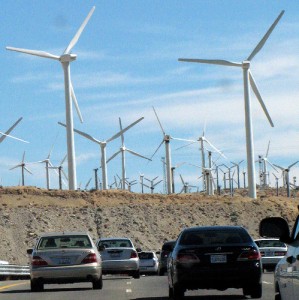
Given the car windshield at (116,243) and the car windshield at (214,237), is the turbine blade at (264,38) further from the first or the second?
the car windshield at (214,237)

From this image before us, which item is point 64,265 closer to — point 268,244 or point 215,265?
point 215,265

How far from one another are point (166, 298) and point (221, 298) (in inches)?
56.3

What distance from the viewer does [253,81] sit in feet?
260

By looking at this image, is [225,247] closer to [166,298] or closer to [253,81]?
[166,298]

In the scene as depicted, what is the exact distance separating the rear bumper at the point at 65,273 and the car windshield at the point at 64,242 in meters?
0.82

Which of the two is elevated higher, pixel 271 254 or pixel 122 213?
pixel 122 213

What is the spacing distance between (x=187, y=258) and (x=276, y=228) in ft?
30.9

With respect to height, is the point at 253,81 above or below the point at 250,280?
above

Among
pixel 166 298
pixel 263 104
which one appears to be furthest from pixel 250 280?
pixel 263 104

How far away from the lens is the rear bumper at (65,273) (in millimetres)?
26781

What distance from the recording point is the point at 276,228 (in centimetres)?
1084

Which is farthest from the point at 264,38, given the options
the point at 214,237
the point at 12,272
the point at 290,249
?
the point at 290,249

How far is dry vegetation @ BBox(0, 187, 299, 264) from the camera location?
97.8 meters

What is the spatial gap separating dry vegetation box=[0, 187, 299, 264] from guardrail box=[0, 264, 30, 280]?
44845mm
